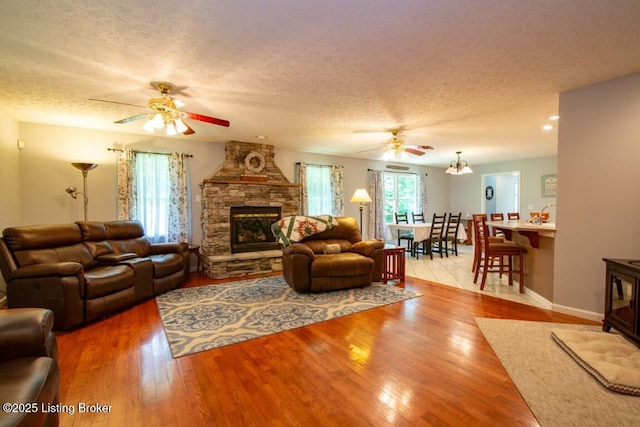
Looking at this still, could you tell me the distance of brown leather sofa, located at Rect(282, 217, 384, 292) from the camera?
3.98m

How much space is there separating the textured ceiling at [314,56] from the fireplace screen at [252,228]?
6.63ft

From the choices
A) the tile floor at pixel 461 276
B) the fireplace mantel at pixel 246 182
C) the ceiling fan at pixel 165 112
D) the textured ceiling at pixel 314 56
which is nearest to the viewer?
the textured ceiling at pixel 314 56

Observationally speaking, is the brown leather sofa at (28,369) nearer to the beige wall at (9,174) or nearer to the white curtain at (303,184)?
the beige wall at (9,174)

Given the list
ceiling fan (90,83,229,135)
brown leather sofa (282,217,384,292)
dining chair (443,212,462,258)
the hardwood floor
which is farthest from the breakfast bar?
ceiling fan (90,83,229,135)

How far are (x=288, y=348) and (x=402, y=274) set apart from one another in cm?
273

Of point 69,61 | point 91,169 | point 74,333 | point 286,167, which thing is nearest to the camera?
point 69,61

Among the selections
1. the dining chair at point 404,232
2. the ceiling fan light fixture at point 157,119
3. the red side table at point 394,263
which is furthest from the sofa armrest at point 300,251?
the dining chair at point 404,232

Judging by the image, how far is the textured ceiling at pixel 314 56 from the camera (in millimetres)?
1879

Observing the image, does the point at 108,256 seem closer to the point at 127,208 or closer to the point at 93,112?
the point at 127,208

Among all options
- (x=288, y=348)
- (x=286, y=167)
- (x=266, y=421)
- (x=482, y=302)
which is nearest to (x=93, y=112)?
(x=286, y=167)

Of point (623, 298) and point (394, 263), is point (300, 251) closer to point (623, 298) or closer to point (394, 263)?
point (394, 263)

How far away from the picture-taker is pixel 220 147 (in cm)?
575

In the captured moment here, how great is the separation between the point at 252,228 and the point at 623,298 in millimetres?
5152

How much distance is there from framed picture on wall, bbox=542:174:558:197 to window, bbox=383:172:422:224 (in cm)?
304
